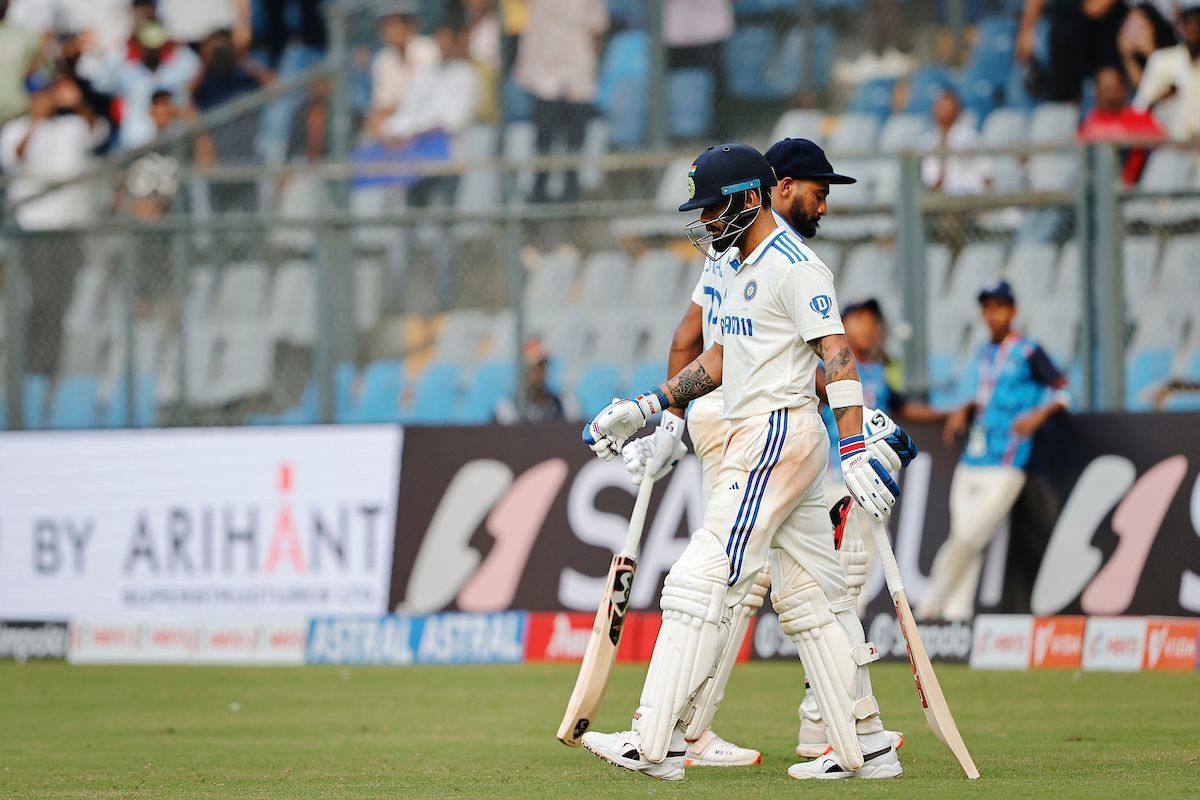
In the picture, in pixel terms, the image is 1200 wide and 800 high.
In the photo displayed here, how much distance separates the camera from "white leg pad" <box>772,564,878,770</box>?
652 cm

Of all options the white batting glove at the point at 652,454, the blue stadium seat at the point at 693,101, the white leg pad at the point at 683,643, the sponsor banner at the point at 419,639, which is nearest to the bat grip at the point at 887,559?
the white leg pad at the point at 683,643

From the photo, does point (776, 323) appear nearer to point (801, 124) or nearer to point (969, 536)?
point (969, 536)

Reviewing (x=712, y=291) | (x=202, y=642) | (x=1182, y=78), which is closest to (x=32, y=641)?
(x=202, y=642)

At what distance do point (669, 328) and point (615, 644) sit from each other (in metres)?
6.49

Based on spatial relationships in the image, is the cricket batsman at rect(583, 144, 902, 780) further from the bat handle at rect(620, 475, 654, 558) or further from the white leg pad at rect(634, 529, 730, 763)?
the bat handle at rect(620, 475, 654, 558)

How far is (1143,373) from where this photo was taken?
12.4 metres

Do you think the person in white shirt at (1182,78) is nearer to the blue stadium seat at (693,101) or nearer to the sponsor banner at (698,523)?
the sponsor banner at (698,523)

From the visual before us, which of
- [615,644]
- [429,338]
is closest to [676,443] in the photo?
[615,644]

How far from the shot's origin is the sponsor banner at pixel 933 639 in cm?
1145

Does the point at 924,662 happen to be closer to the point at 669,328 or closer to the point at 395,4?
the point at 669,328

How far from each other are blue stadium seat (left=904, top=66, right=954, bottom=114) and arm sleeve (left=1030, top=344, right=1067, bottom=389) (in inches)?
173

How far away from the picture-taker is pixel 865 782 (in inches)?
256

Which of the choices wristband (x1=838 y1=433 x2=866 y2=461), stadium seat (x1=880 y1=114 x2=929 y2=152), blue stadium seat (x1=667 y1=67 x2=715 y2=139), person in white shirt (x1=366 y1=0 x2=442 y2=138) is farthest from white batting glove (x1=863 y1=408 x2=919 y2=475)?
person in white shirt (x1=366 y1=0 x2=442 y2=138)

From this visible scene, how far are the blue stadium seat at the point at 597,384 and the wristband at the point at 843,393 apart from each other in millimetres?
7018
